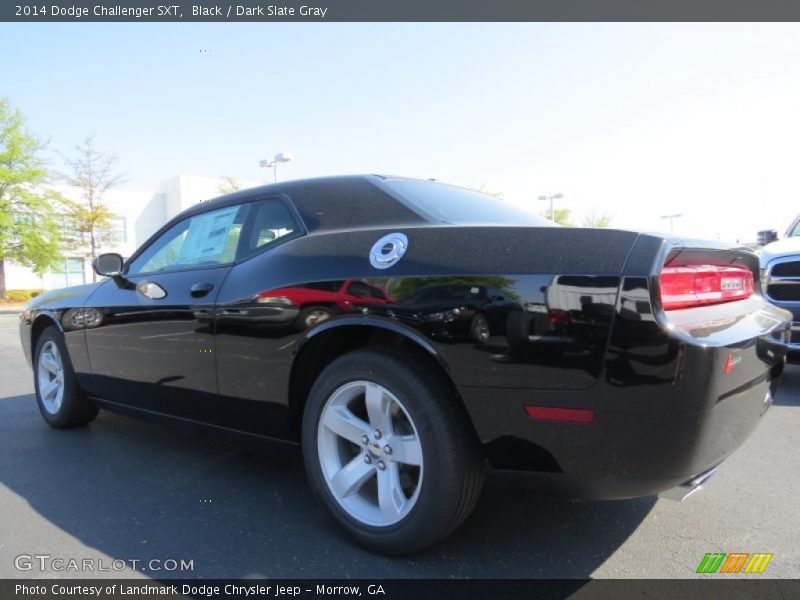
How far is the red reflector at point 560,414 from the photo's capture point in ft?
5.59

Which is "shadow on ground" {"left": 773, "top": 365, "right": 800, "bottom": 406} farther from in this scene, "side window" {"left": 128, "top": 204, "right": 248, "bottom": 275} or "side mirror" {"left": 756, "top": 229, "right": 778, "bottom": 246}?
"side window" {"left": 128, "top": 204, "right": 248, "bottom": 275}

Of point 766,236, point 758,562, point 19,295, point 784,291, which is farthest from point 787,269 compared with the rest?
point 19,295

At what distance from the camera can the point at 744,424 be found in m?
1.95

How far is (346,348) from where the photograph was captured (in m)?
2.35

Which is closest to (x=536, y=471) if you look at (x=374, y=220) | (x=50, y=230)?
(x=374, y=220)

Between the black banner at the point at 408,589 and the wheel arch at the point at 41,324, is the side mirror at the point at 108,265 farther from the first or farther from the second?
the black banner at the point at 408,589

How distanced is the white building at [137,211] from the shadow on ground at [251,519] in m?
37.3

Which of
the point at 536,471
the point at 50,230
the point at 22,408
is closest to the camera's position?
the point at 536,471

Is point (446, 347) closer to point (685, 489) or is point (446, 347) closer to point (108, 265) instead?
point (685, 489)

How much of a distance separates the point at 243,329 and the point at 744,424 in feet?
6.79

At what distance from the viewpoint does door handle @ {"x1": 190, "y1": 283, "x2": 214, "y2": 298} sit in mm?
2740

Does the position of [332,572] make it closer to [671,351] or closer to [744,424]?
[671,351]

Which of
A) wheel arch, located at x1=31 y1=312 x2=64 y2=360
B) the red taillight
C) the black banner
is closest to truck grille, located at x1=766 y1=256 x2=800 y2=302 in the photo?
the red taillight

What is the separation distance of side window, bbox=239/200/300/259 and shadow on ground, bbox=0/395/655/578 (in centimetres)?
126
